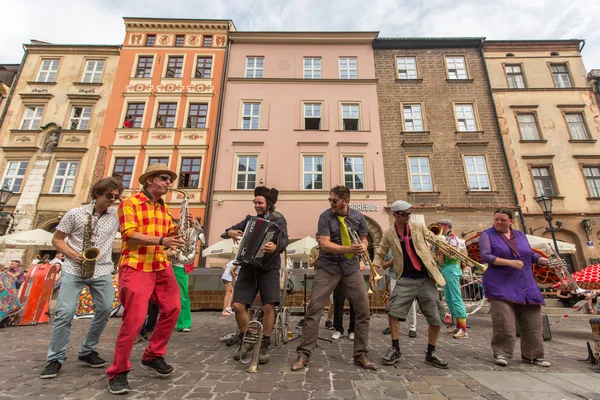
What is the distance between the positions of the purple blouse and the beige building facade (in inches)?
552

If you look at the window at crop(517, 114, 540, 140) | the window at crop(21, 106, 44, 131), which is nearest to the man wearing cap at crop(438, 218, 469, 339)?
the window at crop(517, 114, 540, 140)

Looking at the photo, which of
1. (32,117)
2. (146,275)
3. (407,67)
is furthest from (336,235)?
(32,117)

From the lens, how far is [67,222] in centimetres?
334

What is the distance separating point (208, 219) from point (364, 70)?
43.6 feet

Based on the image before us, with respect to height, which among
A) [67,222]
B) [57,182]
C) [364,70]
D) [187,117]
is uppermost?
[364,70]

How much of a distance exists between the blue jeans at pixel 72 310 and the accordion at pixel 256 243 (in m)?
1.52

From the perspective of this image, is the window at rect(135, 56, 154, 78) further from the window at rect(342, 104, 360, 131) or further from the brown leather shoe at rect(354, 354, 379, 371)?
the brown leather shoe at rect(354, 354, 379, 371)

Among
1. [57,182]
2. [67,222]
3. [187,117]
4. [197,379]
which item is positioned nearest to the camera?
[197,379]

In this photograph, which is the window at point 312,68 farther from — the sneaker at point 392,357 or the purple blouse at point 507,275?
the sneaker at point 392,357

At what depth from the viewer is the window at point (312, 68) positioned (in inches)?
742

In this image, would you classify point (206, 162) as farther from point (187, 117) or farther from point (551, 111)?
point (551, 111)

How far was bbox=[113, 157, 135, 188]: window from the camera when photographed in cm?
1616

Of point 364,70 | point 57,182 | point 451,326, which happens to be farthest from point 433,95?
point 57,182

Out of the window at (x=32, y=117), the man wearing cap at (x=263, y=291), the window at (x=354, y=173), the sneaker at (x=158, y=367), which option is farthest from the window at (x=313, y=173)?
the window at (x=32, y=117)
